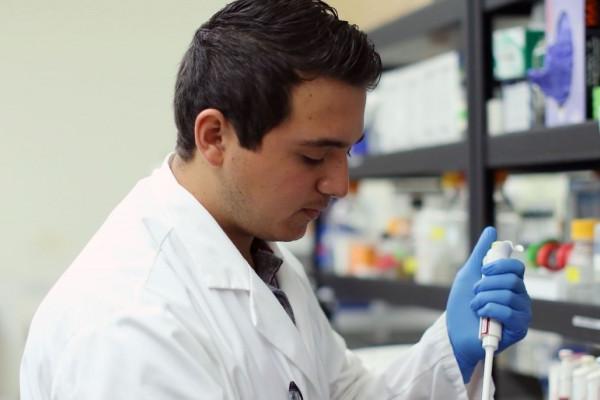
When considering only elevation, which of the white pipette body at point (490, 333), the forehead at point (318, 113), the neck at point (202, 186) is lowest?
the white pipette body at point (490, 333)

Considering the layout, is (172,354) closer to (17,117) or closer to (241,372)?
(241,372)

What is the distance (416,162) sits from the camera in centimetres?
201

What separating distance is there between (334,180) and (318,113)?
0.11m

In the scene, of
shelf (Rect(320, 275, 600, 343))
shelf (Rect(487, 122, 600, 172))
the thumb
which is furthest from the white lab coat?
shelf (Rect(487, 122, 600, 172))

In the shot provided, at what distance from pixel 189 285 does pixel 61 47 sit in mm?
2512

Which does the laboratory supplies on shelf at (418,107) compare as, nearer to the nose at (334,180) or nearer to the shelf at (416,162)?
the shelf at (416,162)

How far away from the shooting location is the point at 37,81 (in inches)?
132

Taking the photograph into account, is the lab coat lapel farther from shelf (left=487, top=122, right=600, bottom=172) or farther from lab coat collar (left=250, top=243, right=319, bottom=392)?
shelf (left=487, top=122, right=600, bottom=172)

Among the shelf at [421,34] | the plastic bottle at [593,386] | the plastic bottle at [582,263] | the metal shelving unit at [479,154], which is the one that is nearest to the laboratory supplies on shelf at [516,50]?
the metal shelving unit at [479,154]

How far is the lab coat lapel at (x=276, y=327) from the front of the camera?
1203mm

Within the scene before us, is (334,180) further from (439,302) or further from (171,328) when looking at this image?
(439,302)

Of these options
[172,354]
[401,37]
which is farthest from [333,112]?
[401,37]

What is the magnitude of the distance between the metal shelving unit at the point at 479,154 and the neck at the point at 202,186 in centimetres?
59

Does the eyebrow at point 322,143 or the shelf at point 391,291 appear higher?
the eyebrow at point 322,143
